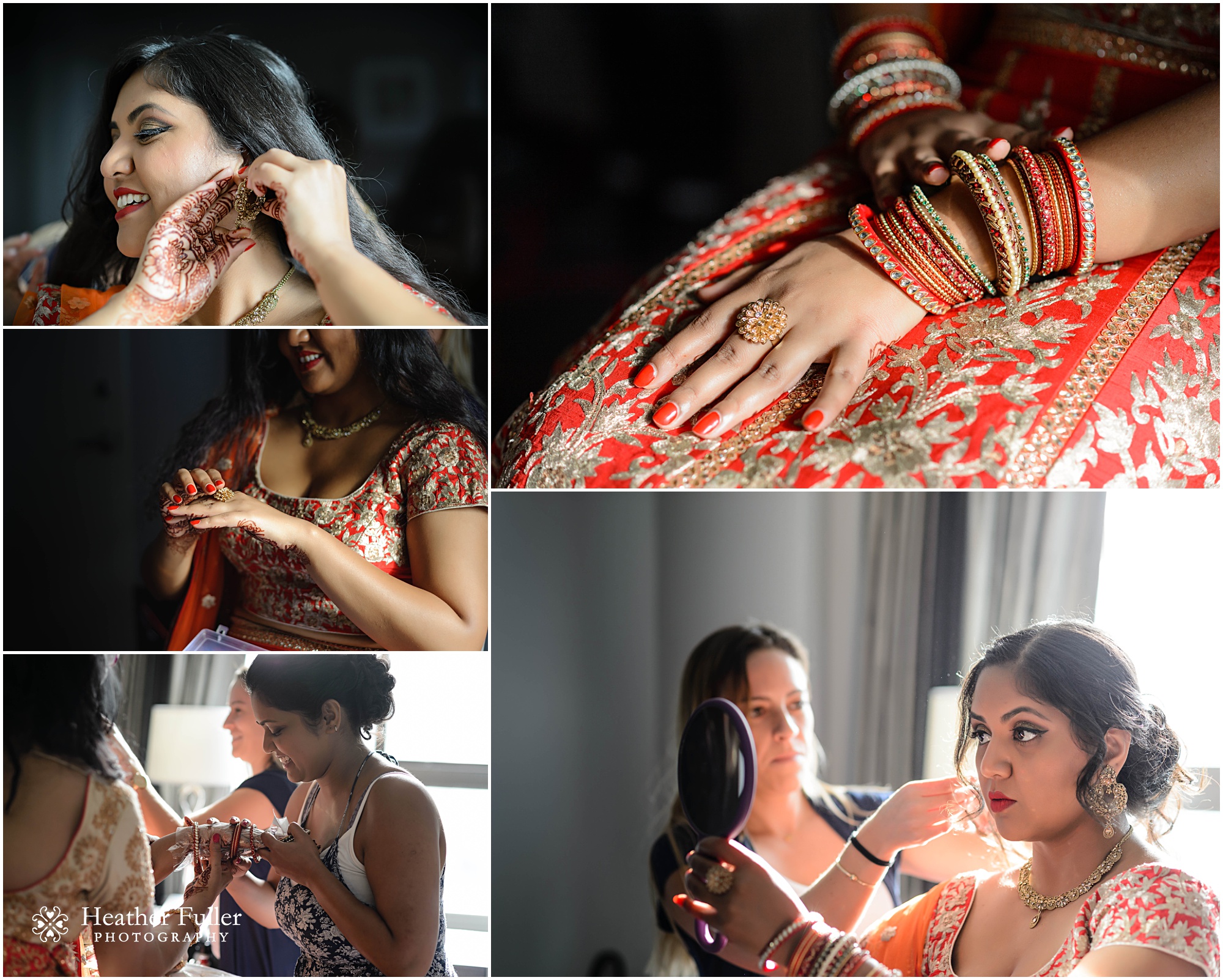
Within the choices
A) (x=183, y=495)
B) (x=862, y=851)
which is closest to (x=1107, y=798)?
(x=862, y=851)

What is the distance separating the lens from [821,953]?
2.57 feet

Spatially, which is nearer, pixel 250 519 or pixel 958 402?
pixel 958 402

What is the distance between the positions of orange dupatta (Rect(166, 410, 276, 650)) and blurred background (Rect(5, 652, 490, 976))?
0.03 metres

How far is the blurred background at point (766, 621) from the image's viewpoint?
0.77 metres

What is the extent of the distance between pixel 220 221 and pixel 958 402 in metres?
0.66

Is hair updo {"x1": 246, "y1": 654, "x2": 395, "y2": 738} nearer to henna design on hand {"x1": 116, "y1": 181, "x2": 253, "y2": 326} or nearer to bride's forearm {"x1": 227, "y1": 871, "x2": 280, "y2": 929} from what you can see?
bride's forearm {"x1": 227, "y1": 871, "x2": 280, "y2": 929}

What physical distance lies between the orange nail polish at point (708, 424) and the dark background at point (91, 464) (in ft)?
0.70

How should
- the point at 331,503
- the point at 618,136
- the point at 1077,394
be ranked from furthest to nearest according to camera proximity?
the point at 618,136 → the point at 331,503 → the point at 1077,394

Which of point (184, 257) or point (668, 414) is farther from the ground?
point (184, 257)

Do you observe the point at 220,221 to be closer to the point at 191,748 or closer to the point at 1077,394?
the point at 191,748

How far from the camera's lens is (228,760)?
80cm

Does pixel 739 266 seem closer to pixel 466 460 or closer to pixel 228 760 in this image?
pixel 466 460

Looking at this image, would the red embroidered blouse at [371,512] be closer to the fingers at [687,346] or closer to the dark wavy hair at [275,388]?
the dark wavy hair at [275,388]

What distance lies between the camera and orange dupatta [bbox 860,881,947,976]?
0.79 metres
